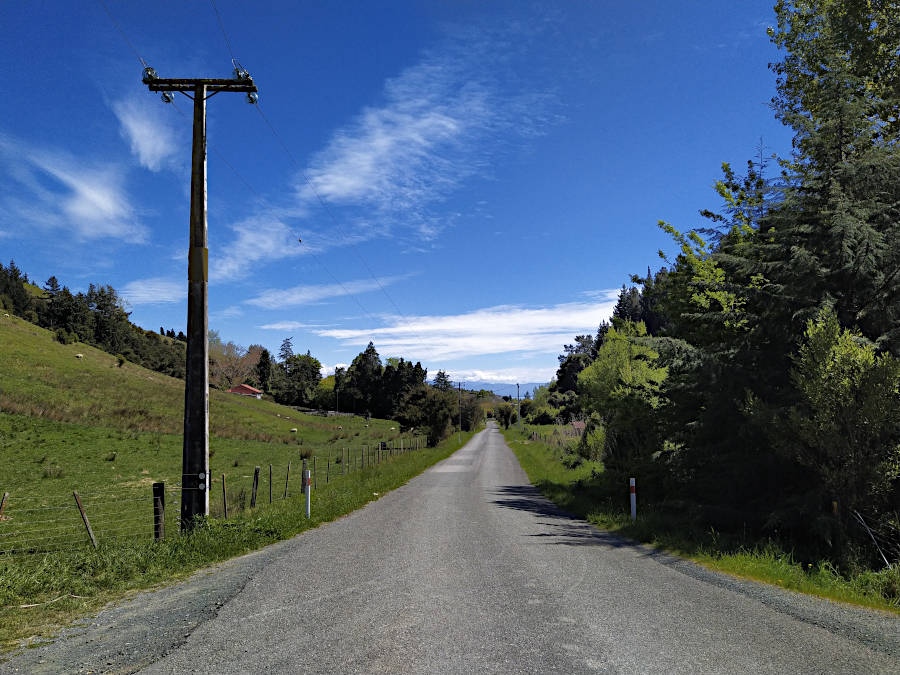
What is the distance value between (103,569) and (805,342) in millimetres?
12676

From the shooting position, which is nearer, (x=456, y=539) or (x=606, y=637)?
(x=606, y=637)

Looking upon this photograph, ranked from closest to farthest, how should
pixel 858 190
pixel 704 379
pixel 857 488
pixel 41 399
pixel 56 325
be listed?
pixel 857 488 → pixel 858 190 → pixel 704 379 → pixel 41 399 → pixel 56 325

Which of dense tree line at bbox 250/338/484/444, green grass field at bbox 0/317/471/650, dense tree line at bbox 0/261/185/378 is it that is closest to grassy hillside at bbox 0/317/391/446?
green grass field at bbox 0/317/471/650

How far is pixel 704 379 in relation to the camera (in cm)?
1170

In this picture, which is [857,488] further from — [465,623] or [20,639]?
[20,639]

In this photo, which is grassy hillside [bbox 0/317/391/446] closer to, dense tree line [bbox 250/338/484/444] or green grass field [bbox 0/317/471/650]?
green grass field [bbox 0/317/471/650]

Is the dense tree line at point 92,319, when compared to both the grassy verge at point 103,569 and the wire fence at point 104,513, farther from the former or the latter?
the grassy verge at point 103,569

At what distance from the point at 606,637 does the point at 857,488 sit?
5.76m

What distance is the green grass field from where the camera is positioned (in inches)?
297

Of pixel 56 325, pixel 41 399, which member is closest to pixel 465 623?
pixel 41 399

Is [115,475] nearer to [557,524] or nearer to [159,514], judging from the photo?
[159,514]

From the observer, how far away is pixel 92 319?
9619 centimetres

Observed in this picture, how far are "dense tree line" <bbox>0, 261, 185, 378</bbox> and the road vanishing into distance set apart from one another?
9557cm

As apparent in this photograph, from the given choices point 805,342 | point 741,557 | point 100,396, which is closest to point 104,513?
point 741,557
